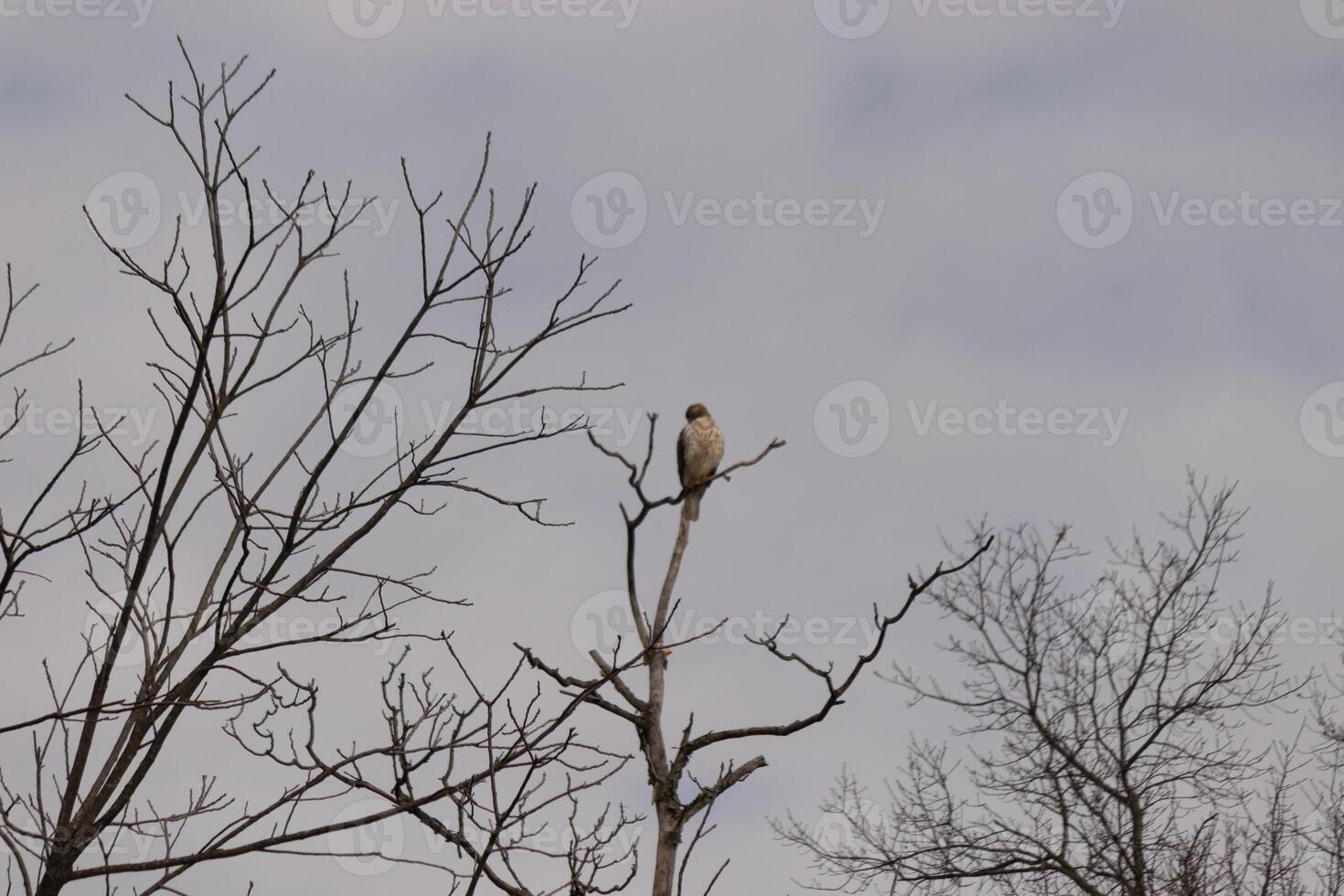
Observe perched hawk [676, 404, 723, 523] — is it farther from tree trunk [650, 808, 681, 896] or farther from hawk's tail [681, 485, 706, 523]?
tree trunk [650, 808, 681, 896]

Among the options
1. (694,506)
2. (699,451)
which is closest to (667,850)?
(694,506)

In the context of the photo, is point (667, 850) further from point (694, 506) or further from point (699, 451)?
point (699, 451)

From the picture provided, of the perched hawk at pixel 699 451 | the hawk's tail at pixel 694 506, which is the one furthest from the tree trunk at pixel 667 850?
the perched hawk at pixel 699 451

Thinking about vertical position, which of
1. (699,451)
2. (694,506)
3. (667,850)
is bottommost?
(667,850)

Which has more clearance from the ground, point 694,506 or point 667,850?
point 694,506

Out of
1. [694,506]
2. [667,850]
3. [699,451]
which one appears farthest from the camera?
[699,451]

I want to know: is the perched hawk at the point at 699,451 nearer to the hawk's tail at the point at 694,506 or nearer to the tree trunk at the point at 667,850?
the hawk's tail at the point at 694,506

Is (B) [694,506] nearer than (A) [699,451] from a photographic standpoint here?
Yes

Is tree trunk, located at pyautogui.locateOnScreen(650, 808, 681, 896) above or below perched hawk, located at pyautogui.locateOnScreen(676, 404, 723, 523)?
below

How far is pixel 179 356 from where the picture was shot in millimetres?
3209

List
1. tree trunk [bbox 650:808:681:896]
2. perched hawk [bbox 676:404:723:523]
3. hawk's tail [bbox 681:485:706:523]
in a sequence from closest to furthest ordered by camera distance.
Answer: tree trunk [bbox 650:808:681:896]
hawk's tail [bbox 681:485:706:523]
perched hawk [bbox 676:404:723:523]

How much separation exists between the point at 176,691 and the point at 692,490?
327 cm

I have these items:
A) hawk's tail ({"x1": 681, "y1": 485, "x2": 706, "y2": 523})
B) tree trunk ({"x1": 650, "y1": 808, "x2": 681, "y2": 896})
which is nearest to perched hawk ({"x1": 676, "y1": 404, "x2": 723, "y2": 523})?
hawk's tail ({"x1": 681, "y1": 485, "x2": 706, "y2": 523})

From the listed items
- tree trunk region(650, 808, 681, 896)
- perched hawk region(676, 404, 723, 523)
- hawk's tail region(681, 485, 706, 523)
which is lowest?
tree trunk region(650, 808, 681, 896)
